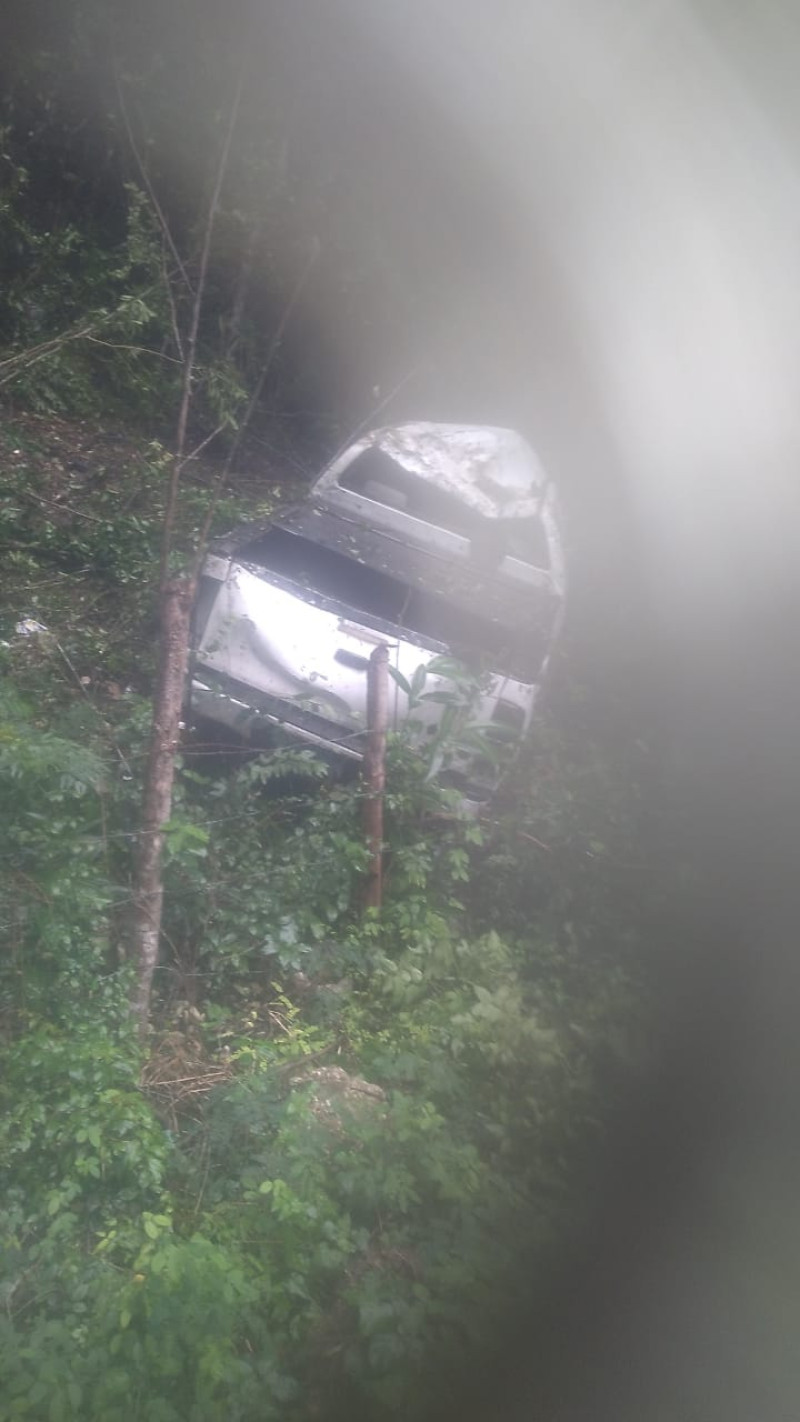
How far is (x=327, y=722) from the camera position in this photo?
396 centimetres

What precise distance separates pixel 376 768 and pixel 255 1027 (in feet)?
3.66

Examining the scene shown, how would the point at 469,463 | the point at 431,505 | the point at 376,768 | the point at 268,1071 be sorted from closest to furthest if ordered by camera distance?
the point at 268,1071, the point at 376,768, the point at 431,505, the point at 469,463

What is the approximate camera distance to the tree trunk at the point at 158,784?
3.15m

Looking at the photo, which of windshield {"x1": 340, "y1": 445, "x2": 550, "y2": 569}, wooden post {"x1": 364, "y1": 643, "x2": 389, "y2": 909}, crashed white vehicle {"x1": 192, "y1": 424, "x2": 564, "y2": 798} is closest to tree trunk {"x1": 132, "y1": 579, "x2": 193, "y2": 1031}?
crashed white vehicle {"x1": 192, "y1": 424, "x2": 564, "y2": 798}

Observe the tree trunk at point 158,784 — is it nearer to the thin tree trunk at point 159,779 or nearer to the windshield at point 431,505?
the thin tree trunk at point 159,779

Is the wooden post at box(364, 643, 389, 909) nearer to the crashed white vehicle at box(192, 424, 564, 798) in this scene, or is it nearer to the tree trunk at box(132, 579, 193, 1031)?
the crashed white vehicle at box(192, 424, 564, 798)

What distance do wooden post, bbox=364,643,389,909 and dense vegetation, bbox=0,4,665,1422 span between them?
7 cm

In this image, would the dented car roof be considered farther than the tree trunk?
Yes

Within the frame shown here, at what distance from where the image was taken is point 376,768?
3.86 m

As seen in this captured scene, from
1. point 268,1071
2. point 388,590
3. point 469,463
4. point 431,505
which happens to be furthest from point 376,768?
point 469,463

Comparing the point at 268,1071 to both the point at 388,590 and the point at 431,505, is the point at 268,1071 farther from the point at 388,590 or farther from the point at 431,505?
the point at 431,505

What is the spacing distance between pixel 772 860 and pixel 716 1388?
2664mm

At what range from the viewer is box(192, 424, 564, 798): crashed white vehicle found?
3.97m

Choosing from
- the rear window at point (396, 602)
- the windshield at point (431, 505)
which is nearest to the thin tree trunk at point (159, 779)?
the rear window at point (396, 602)
